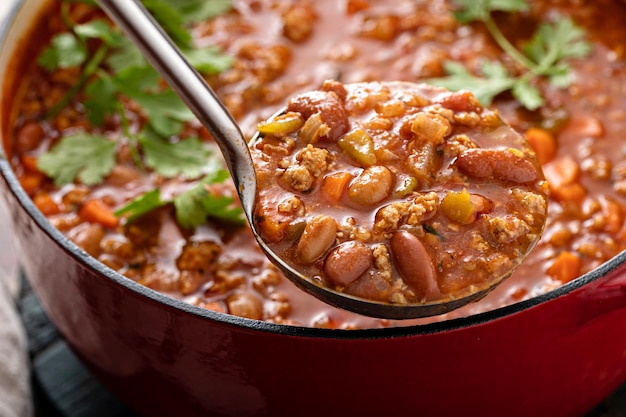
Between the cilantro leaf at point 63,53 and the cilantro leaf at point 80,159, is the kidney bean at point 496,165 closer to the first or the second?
the cilantro leaf at point 80,159

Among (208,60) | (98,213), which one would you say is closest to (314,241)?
(98,213)

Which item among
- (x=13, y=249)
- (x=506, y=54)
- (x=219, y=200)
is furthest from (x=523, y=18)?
(x=13, y=249)

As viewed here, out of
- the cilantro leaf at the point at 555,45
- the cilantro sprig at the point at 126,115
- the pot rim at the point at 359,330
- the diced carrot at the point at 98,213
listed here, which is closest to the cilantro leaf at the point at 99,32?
the cilantro sprig at the point at 126,115

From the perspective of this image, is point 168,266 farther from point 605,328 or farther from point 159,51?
point 605,328

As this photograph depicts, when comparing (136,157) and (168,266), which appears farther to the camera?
(136,157)

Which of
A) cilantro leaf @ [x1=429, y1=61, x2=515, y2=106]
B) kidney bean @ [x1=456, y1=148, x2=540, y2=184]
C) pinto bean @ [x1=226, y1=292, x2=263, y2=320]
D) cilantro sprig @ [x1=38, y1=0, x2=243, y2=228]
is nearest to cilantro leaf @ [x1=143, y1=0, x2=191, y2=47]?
cilantro sprig @ [x1=38, y1=0, x2=243, y2=228]

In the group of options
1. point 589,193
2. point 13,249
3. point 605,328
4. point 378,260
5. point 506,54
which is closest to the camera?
point 378,260
